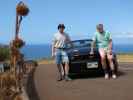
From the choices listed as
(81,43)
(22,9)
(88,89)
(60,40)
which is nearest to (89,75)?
(81,43)

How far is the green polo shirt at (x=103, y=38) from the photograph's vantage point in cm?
1540

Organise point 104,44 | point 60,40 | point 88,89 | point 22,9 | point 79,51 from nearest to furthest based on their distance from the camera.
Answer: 1. point 22,9
2. point 88,89
3. point 60,40
4. point 104,44
5. point 79,51

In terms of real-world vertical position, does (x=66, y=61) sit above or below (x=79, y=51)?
below

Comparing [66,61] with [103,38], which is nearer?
[66,61]

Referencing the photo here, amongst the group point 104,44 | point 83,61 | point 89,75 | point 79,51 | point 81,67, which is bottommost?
point 89,75

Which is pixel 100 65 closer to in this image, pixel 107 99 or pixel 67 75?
pixel 67 75

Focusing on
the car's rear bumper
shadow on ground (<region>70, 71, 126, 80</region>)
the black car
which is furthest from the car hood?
shadow on ground (<region>70, 71, 126, 80</region>)

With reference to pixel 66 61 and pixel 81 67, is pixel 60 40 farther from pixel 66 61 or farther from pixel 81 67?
pixel 81 67

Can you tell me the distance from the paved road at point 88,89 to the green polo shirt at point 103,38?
1072 millimetres

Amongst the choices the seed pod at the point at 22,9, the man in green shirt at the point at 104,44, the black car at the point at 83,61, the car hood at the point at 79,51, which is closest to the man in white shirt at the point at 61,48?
the black car at the point at 83,61

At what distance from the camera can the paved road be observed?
11.4 metres

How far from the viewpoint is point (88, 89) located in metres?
12.8

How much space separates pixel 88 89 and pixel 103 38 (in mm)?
3038

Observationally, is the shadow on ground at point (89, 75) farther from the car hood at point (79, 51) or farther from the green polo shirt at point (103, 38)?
the green polo shirt at point (103, 38)
